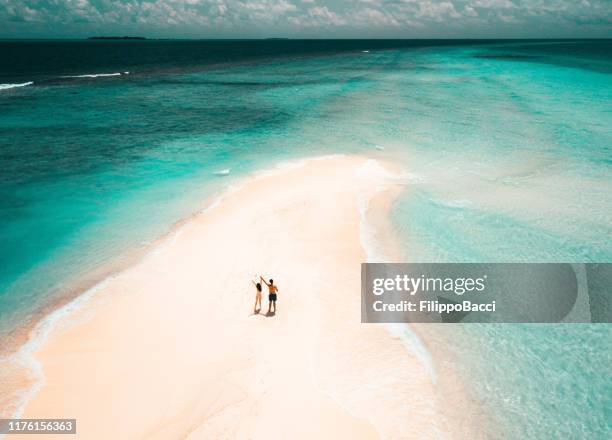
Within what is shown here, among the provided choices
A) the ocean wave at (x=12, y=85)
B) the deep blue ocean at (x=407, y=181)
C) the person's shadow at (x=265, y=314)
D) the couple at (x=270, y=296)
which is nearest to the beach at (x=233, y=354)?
the person's shadow at (x=265, y=314)

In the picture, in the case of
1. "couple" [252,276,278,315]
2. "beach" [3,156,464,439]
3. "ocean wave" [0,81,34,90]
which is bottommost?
"beach" [3,156,464,439]

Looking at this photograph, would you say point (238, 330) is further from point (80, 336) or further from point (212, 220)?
point (212, 220)

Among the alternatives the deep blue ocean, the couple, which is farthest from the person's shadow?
the deep blue ocean

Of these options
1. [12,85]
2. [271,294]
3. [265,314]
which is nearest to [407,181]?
[271,294]

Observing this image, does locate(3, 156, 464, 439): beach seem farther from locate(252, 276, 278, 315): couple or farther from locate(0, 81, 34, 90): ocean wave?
locate(0, 81, 34, 90): ocean wave

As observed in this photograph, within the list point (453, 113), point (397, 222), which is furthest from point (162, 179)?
point (453, 113)
